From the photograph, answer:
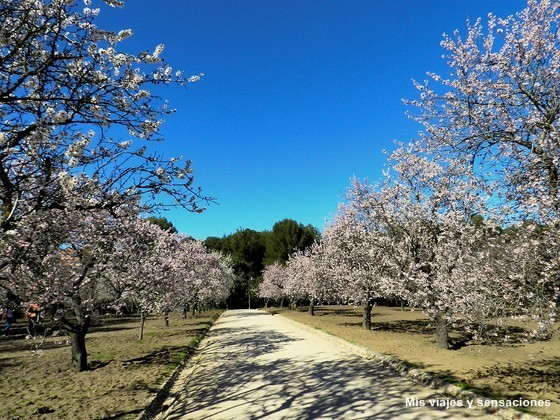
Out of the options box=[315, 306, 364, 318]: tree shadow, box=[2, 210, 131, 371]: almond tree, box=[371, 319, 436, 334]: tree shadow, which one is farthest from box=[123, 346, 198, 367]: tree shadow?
box=[315, 306, 364, 318]: tree shadow

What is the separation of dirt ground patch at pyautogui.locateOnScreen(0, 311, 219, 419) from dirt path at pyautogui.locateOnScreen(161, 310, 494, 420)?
959mm

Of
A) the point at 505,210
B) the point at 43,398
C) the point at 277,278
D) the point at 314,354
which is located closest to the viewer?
the point at 505,210

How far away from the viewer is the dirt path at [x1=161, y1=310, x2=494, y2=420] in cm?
713

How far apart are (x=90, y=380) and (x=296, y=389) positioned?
6273 millimetres

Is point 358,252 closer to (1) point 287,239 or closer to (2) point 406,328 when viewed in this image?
(2) point 406,328

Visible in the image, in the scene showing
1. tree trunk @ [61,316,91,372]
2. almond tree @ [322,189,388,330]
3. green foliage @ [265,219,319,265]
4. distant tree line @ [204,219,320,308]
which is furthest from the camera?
distant tree line @ [204,219,320,308]

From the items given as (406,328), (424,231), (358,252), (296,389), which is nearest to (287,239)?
(406,328)

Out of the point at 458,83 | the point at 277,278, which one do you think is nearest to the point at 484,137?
the point at 458,83

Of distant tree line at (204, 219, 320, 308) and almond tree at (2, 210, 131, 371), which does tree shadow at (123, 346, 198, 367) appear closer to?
almond tree at (2, 210, 131, 371)

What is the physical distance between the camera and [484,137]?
25.3 feet

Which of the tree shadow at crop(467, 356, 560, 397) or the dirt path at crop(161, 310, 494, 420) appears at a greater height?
the tree shadow at crop(467, 356, 560, 397)

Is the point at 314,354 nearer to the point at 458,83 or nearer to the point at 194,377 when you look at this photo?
the point at 194,377

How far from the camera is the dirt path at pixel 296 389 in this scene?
281 inches

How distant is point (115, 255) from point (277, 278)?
4008 cm
